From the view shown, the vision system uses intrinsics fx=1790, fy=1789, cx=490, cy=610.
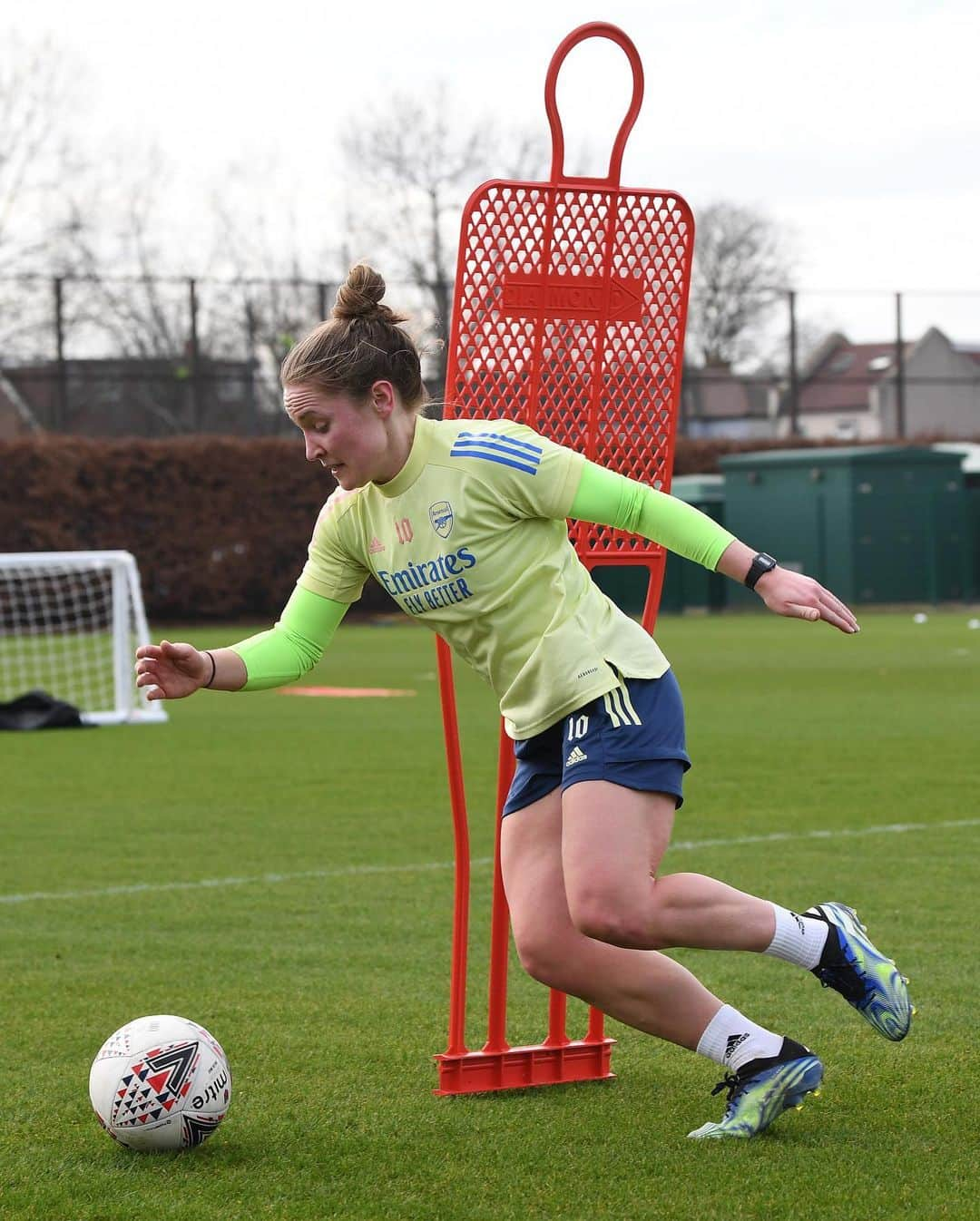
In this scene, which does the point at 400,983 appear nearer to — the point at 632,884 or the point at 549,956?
the point at 549,956

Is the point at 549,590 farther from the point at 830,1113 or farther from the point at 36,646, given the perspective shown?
the point at 36,646

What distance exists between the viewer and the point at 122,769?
12250 millimetres

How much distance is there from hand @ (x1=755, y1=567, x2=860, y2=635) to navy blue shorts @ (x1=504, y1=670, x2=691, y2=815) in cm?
36

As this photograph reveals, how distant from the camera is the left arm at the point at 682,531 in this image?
3924 mm

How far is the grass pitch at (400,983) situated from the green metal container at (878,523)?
21.5 m

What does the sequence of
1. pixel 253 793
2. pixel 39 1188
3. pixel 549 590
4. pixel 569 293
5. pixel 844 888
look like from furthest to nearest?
pixel 253 793, pixel 844 888, pixel 569 293, pixel 549 590, pixel 39 1188

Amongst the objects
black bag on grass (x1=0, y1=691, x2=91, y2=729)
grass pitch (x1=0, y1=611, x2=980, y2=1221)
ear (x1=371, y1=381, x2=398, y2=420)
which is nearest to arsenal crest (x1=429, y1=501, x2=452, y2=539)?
ear (x1=371, y1=381, x2=398, y2=420)

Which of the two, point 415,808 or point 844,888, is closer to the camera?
point 844,888

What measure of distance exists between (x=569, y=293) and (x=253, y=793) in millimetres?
6316

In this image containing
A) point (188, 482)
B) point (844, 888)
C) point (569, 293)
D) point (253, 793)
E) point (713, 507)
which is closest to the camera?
point (569, 293)

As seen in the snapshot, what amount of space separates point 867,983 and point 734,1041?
35cm

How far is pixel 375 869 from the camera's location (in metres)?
8.19

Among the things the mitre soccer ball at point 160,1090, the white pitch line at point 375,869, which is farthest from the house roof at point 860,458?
the mitre soccer ball at point 160,1090

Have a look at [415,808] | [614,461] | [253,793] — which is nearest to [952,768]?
[415,808]
